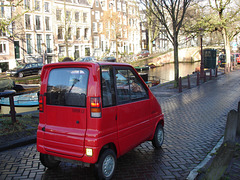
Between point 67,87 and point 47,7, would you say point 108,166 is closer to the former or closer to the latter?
point 67,87

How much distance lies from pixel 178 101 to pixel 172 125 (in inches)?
188

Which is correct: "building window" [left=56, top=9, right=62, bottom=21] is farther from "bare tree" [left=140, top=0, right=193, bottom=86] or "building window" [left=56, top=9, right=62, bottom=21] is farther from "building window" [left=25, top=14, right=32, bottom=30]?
"bare tree" [left=140, top=0, right=193, bottom=86]

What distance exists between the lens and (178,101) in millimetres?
12734

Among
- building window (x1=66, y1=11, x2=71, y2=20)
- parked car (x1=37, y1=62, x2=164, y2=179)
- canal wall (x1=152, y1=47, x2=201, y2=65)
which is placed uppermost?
building window (x1=66, y1=11, x2=71, y2=20)

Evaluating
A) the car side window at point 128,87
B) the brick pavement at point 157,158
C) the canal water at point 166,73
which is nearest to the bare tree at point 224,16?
the canal water at point 166,73

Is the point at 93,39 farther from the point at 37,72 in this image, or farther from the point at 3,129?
the point at 3,129

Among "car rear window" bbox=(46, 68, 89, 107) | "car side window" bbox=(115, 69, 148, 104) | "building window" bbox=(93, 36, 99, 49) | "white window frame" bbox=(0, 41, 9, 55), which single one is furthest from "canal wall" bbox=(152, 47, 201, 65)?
"car rear window" bbox=(46, 68, 89, 107)

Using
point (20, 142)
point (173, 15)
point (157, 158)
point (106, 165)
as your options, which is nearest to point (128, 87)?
point (106, 165)

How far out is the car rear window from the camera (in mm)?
4090

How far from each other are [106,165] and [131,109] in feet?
3.57

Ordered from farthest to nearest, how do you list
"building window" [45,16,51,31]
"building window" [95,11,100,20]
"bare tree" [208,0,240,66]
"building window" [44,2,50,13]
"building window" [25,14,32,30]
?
"building window" [95,11,100,20]
"building window" [45,16,51,31]
"building window" [44,2,50,13]
"building window" [25,14,32,30]
"bare tree" [208,0,240,66]

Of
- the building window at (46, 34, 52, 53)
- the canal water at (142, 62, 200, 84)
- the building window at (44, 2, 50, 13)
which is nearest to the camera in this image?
the canal water at (142, 62, 200, 84)

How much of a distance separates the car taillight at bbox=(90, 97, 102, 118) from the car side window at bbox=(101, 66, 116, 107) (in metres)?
0.13

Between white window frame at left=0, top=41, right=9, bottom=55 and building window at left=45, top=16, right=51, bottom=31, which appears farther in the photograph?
building window at left=45, top=16, right=51, bottom=31
